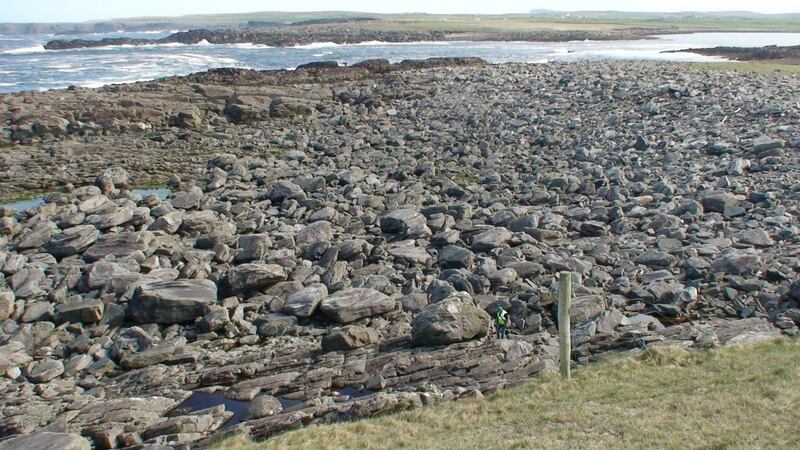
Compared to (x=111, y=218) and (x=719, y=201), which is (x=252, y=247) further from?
(x=719, y=201)

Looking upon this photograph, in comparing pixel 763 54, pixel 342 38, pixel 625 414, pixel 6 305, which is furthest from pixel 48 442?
pixel 342 38

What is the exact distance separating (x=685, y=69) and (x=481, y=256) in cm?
3739

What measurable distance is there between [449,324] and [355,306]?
2.65 metres

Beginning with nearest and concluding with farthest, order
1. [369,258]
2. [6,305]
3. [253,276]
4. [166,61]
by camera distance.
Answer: [6,305] → [253,276] → [369,258] → [166,61]

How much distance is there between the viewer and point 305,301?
15.7m

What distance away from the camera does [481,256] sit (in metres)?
18.5

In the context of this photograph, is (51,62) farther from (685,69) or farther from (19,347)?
(19,347)

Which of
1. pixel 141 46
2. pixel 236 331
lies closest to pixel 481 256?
pixel 236 331

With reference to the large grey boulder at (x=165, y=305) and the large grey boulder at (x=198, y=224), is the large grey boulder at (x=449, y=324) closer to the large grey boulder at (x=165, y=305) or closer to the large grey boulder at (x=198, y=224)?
the large grey boulder at (x=165, y=305)

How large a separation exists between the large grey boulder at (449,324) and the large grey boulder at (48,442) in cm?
612

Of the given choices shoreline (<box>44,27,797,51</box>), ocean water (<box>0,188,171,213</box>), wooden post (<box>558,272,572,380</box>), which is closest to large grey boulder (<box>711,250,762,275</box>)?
wooden post (<box>558,272,572,380</box>)

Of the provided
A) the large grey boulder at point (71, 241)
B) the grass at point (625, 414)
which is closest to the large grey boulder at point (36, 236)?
the large grey boulder at point (71, 241)

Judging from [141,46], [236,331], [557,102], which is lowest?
[236,331]

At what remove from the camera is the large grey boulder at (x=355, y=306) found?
15.2 meters
